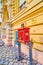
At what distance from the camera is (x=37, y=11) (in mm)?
4691

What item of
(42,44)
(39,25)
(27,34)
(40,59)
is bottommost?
(40,59)

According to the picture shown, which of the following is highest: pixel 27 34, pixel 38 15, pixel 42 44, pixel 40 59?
pixel 38 15

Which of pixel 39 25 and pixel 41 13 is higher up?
pixel 41 13

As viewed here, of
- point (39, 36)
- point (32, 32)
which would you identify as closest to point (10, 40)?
point (32, 32)

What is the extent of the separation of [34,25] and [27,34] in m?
0.70

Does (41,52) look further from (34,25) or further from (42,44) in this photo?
(34,25)

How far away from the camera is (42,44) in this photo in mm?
4488

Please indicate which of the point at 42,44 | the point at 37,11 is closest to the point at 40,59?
the point at 42,44

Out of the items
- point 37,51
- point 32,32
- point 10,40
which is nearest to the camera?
point 37,51

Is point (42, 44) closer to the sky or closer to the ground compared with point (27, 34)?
closer to the ground

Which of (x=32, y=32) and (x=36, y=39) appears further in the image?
(x=32, y=32)

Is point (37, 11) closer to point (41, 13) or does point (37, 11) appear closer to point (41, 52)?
point (41, 13)

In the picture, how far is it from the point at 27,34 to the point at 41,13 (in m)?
0.81

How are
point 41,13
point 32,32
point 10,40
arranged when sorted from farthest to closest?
point 10,40 < point 32,32 < point 41,13
